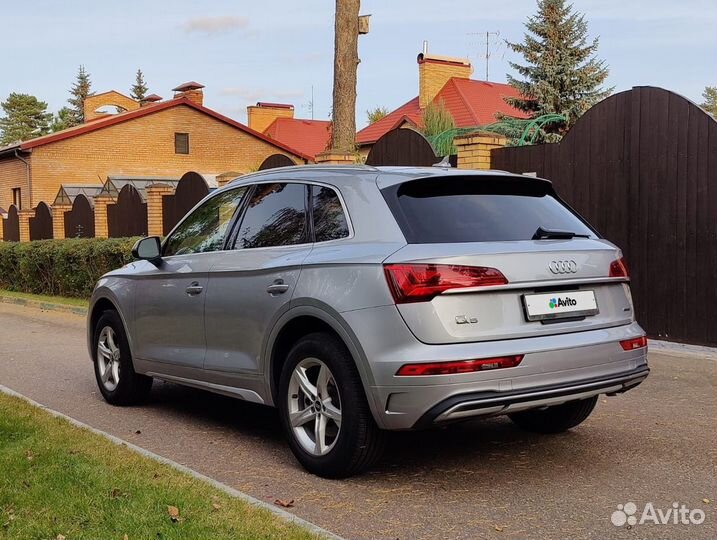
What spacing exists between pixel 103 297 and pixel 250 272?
7.88ft

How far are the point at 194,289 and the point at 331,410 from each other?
1.72 m

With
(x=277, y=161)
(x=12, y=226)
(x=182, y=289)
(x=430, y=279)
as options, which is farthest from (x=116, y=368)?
(x=12, y=226)

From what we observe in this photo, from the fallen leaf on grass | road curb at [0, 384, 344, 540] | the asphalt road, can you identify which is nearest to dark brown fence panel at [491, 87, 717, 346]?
the asphalt road

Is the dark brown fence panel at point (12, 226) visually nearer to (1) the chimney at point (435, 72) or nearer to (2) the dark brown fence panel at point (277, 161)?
(2) the dark brown fence panel at point (277, 161)

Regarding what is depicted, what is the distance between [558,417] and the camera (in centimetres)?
617

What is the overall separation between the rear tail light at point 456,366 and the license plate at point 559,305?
1.08 feet

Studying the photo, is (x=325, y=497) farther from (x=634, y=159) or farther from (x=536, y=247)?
(x=634, y=159)

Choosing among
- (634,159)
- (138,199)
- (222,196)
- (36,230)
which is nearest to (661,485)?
(222,196)

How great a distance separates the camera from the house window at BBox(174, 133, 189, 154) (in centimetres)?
4009

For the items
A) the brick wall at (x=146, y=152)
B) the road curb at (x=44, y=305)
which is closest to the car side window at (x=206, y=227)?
the road curb at (x=44, y=305)

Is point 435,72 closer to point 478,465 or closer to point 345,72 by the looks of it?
point 345,72

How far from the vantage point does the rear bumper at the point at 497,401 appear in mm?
4598

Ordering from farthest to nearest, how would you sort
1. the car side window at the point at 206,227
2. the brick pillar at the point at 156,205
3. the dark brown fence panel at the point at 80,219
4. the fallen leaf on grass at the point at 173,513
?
the dark brown fence panel at the point at 80,219, the brick pillar at the point at 156,205, the car side window at the point at 206,227, the fallen leaf on grass at the point at 173,513

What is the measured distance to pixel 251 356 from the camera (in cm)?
577
